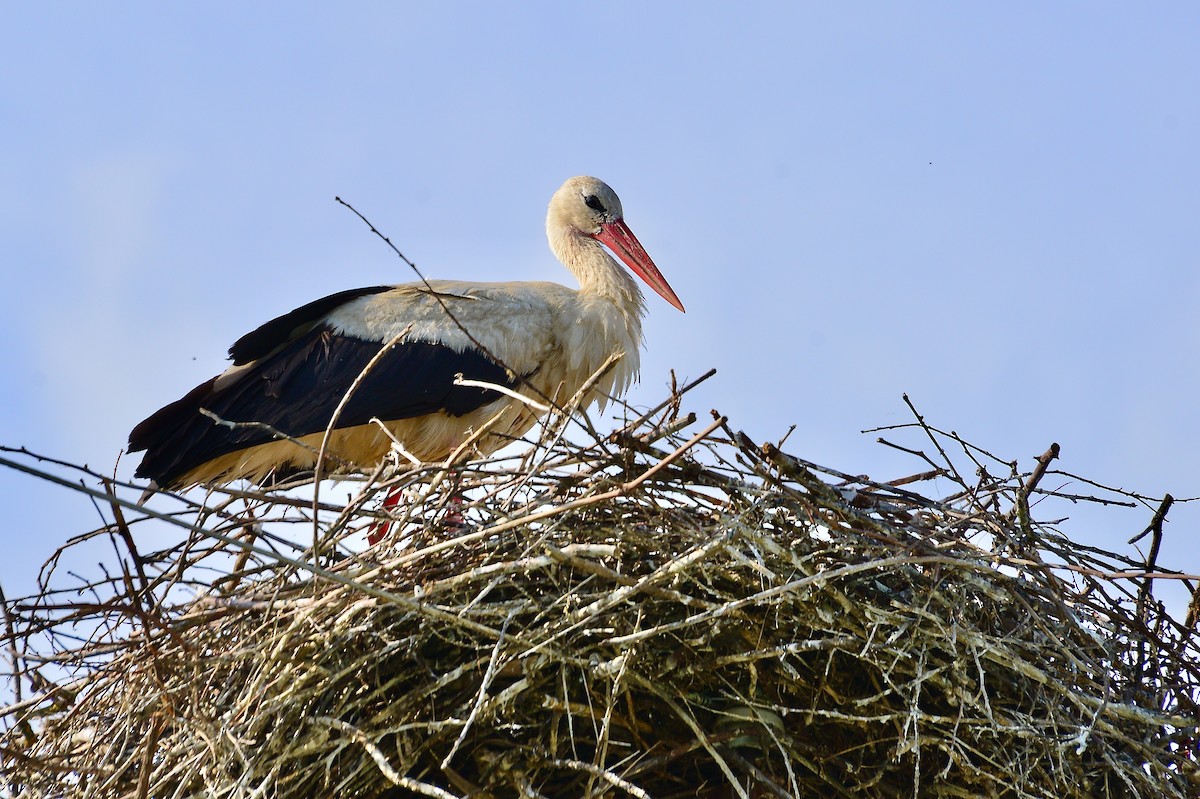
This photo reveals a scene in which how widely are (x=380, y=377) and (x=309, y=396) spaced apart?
245 mm

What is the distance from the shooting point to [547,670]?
9.92 feet

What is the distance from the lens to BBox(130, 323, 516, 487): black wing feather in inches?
180

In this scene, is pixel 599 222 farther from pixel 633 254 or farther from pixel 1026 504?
pixel 1026 504

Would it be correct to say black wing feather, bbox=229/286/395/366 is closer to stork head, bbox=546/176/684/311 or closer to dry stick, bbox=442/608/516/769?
stork head, bbox=546/176/684/311

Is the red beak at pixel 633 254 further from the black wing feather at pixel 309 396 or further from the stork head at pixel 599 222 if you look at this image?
the black wing feather at pixel 309 396

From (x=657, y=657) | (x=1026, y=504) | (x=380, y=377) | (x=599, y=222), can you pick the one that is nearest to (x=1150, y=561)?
(x=1026, y=504)

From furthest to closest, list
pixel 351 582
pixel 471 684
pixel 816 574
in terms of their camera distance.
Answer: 1. pixel 471 684
2. pixel 816 574
3. pixel 351 582

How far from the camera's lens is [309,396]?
475cm

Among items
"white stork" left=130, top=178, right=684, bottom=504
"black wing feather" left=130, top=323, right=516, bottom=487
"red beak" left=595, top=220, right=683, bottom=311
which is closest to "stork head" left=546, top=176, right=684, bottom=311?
"red beak" left=595, top=220, right=683, bottom=311

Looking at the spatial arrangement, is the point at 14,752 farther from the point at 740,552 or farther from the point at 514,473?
the point at 740,552

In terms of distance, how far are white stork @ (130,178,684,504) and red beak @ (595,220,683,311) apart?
50 centimetres

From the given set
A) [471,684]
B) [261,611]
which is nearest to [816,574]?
[471,684]

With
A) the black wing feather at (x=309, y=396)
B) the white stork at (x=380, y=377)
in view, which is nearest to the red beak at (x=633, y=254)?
the white stork at (x=380, y=377)

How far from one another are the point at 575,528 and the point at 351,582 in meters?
0.69
